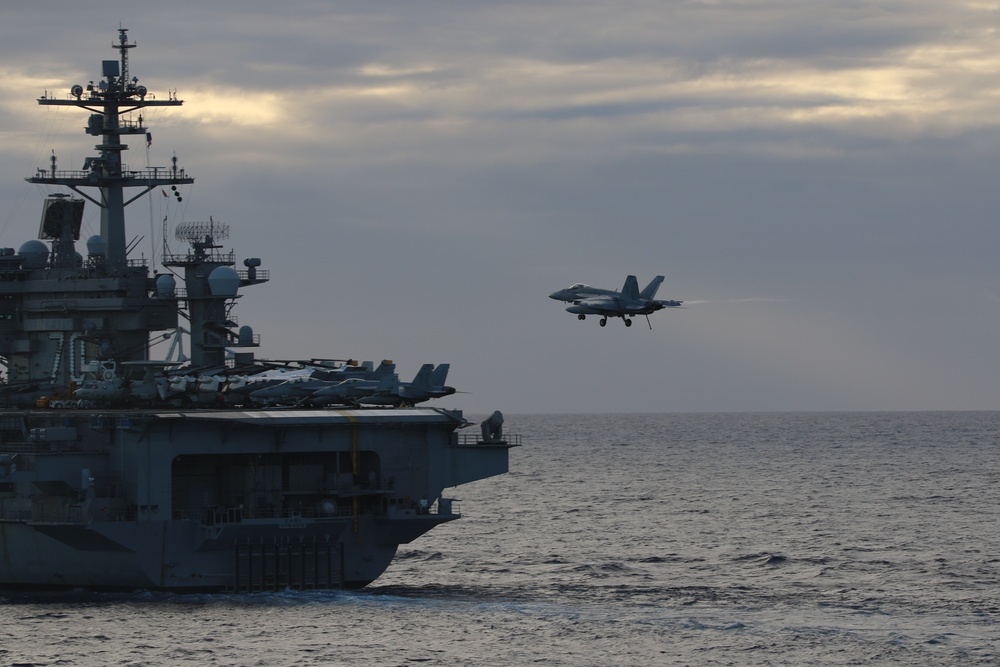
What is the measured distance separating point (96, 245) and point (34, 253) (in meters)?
1.95

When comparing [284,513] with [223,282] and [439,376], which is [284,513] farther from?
[223,282]

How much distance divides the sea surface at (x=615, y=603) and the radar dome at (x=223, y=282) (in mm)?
8830

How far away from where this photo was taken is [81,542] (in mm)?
36094

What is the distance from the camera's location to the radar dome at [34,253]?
1826 inches

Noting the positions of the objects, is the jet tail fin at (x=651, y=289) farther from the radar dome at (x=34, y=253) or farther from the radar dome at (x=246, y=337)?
the radar dome at (x=34, y=253)

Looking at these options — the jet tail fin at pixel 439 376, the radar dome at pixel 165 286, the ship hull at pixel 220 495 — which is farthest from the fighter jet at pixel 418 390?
the radar dome at pixel 165 286

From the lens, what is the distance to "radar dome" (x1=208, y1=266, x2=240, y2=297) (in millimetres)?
44188

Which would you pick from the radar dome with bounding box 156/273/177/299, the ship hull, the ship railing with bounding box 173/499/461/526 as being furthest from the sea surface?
the radar dome with bounding box 156/273/177/299

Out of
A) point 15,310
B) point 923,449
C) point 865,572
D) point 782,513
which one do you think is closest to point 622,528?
point 782,513

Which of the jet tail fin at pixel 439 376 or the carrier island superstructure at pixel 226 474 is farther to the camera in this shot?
the jet tail fin at pixel 439 376

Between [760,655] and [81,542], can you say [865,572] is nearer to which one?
[760,655]

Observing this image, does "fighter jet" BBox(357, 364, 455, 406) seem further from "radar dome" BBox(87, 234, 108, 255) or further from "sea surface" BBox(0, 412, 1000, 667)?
"radar dome" BBox(87, 234, 108, 255)

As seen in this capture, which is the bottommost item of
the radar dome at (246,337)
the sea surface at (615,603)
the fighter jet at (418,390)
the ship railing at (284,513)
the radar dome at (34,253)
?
the sea surface at (615,603)

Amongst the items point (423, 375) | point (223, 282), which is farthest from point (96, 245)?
point (423, 375)
